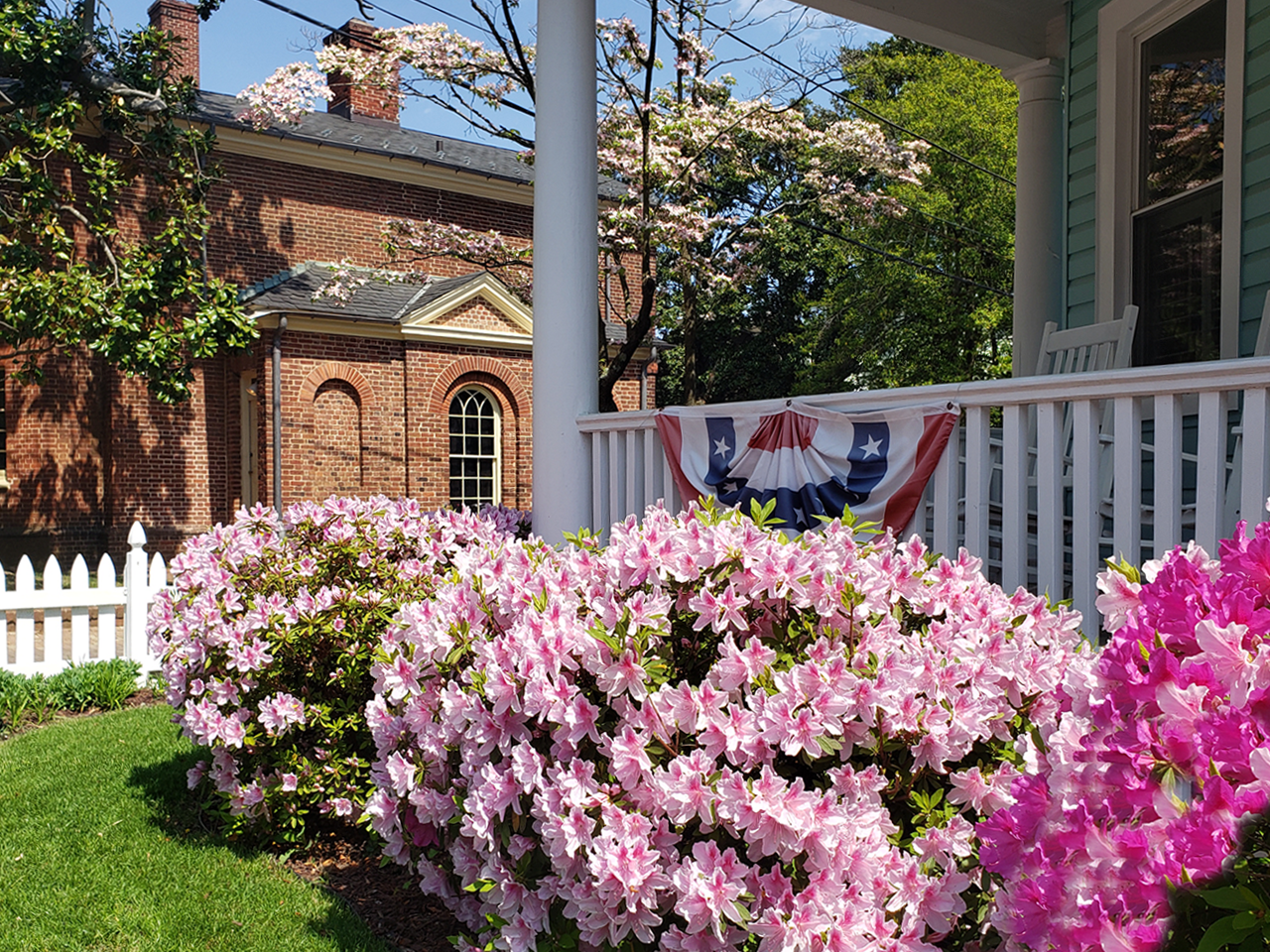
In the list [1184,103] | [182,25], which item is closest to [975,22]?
[1184,103]

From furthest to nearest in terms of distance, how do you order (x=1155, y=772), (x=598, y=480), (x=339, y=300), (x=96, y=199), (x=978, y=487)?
(x=339, y=300) < (x=96, y=199) < (x=598, y=480) < (x=978, y=487) < (x=1155, y=772)

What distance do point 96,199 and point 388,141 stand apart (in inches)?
235

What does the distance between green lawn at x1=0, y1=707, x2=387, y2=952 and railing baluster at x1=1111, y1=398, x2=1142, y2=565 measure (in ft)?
8.68

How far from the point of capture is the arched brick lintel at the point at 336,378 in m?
16.1

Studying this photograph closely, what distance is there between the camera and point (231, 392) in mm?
16984

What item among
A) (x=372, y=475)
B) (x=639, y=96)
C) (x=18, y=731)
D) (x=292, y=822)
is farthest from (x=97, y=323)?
(x=292, y=822)

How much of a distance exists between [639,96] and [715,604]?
477 inches

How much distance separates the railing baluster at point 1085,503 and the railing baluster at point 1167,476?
19 cm

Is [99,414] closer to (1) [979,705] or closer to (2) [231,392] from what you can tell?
(2) [231,392]

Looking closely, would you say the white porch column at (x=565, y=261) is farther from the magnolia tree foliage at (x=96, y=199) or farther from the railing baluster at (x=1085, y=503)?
the magnolia tree foliage at (x=96, y=199)

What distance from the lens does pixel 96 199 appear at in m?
15.3

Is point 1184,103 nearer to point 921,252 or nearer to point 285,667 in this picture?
point 285,667

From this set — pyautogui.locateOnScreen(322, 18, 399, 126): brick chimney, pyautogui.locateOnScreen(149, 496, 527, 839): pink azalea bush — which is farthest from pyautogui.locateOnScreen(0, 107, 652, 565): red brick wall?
pyautogui.locateOnScreen(149, 496, 527, 839): pink azalea bush

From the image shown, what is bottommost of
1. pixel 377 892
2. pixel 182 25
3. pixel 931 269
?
pixel 377 892
